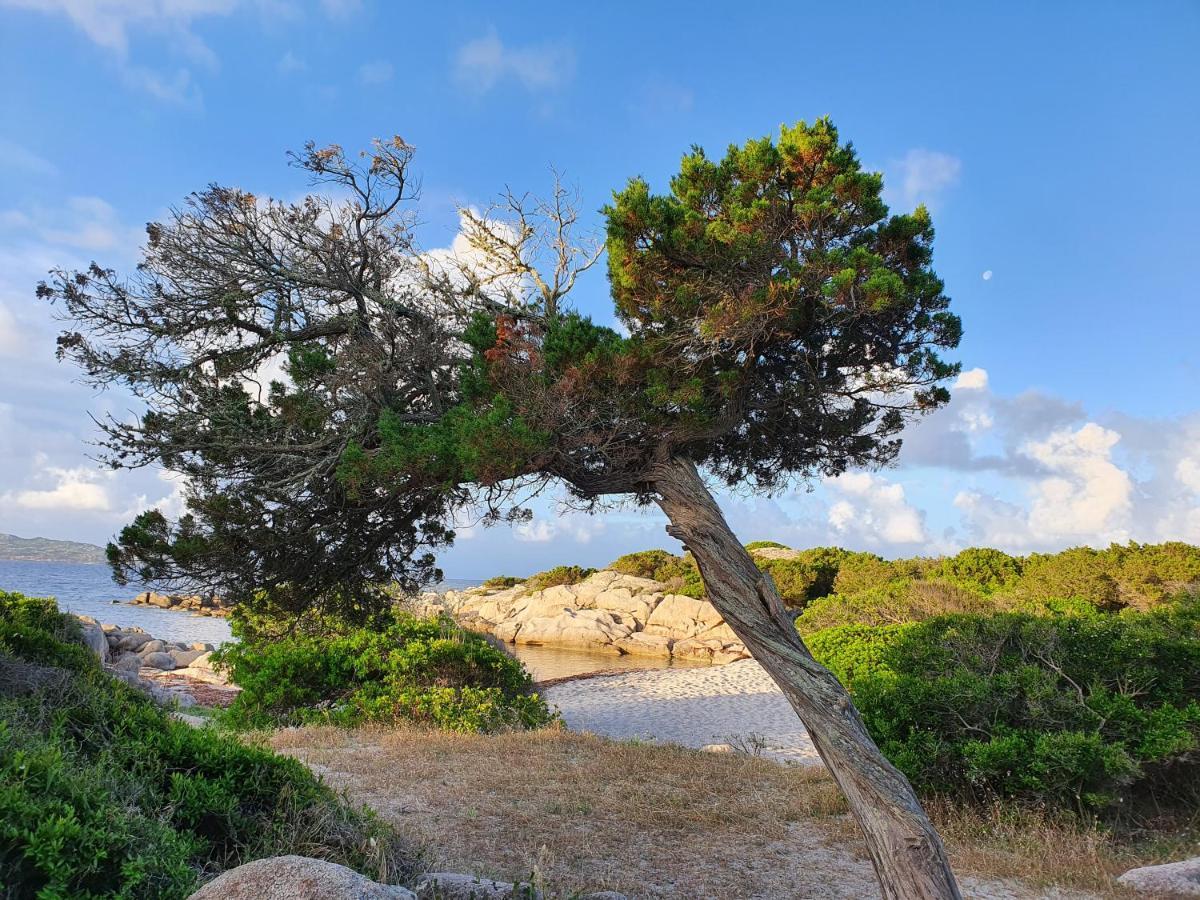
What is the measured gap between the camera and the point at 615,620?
2828 cm

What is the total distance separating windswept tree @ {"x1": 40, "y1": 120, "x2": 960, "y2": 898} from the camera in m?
5.40

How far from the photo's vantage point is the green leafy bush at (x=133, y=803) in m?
3.14

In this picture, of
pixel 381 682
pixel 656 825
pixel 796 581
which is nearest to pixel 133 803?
pixel 656 825

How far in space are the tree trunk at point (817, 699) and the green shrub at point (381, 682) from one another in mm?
6451

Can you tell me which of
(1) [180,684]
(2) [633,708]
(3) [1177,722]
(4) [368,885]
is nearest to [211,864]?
(4) [368,885]

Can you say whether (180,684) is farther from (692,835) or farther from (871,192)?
(871,192)

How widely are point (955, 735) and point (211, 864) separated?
6.70 m

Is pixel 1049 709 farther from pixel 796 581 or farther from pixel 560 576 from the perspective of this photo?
pixel 560 576

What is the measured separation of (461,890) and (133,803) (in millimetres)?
1832

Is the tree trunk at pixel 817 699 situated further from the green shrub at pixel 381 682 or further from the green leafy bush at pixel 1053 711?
the green shrub at pixel 381 682

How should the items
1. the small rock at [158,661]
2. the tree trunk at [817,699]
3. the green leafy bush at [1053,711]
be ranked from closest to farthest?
the tree trunk at [817,699] < the green leafy bush at [1053,711] < the small rock at [158,661]

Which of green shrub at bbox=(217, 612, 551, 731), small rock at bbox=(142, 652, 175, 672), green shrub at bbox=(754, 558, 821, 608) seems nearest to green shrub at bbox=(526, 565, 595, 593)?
green shrub at bbox=(754, 558, 821, 608)

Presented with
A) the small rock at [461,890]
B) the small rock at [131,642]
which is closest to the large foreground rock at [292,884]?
the small rock at [461,890]

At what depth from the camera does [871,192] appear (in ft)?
18.9
